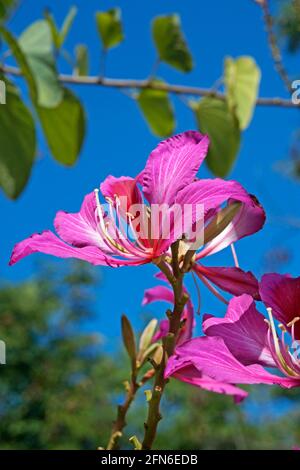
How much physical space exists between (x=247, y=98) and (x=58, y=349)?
731cm

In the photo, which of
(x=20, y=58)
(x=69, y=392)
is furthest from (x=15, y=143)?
(x=69, y=392)

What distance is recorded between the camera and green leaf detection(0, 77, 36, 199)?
37cm

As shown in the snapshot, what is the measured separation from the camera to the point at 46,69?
0.40 metres

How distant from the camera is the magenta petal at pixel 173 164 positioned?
21 cm

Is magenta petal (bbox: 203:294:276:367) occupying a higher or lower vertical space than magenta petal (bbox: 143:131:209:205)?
lower

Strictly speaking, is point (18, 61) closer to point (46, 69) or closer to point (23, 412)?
point (46, 69)

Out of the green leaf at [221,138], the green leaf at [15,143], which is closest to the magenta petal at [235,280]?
the green leaf at [15,143]

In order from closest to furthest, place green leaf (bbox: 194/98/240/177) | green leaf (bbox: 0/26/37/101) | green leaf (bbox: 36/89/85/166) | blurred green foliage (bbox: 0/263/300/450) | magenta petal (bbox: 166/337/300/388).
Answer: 1. magenta petal (bbox: 166/337/300/388)
2. green leaf (bbox: 0/26/37/101)
3. green leaf (bbox: 36/89/85/166)
4. green leaf (bbox: 194/98/240/177)
5. blurred green foliage (bbox: 0/263/300/450)

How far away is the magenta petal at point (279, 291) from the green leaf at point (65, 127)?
281 millimetres

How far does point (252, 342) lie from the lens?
0.20 m

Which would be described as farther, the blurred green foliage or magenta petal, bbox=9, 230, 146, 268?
the blurred green foliage

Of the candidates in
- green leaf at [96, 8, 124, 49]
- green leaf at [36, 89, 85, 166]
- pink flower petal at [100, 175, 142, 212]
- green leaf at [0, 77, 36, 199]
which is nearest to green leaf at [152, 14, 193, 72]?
green leaf at [96, 8, 124, 49]

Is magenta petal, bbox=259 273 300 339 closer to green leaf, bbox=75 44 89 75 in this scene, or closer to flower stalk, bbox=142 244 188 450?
flower stalk, bbox=142 244 188 450

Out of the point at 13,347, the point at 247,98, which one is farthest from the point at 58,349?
the point at 247,98
